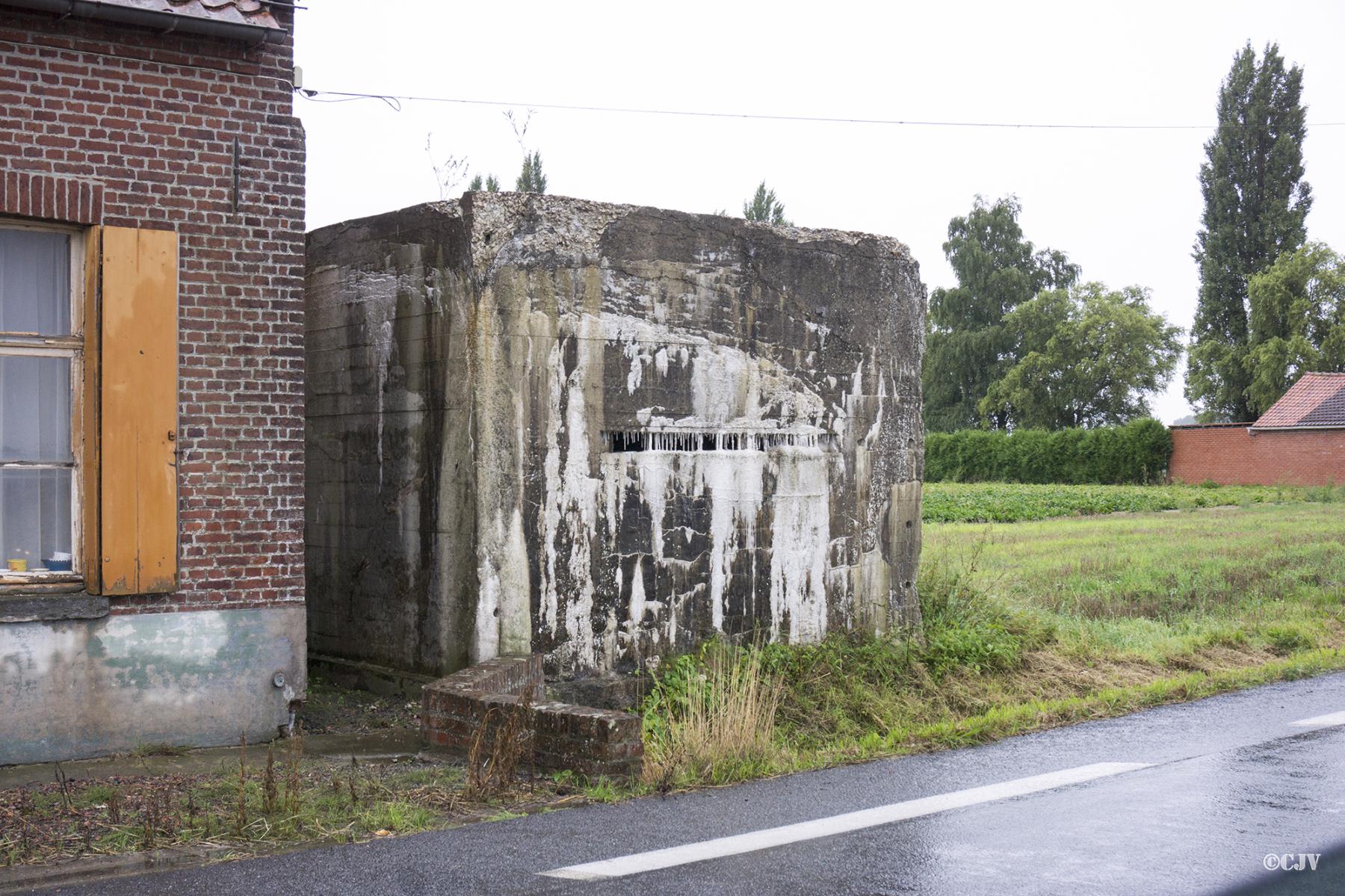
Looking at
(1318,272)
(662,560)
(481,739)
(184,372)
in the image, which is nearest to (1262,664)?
(662,560)

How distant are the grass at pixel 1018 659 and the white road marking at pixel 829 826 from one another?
101cm

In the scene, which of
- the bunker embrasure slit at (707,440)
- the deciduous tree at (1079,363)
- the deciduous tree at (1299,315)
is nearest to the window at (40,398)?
the bunker embrasure slit at (707,440)

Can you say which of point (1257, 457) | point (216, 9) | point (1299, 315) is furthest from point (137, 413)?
point (1299, 315)

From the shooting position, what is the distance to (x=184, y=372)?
7.36 meters

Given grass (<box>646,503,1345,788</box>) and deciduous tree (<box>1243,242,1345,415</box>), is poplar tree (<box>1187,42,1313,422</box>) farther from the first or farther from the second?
grass (<box>646,503,1345,788</box>)

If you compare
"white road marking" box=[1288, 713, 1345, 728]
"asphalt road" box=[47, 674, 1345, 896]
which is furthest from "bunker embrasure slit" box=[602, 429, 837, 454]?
"white road marking" box=[1288, 713, 1345, 728]

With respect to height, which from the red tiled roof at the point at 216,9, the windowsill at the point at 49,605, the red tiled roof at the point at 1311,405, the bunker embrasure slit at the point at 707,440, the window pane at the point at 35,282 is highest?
the red tiled roof at the point at 216,9

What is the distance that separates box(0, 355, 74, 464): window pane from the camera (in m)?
7.04

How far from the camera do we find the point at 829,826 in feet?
18.1

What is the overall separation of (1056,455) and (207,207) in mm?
46942

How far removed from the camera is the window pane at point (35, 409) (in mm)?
7043

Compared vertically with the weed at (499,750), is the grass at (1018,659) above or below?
below

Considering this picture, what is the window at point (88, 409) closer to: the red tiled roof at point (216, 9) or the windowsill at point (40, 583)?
the windowsill at point (40, 583)

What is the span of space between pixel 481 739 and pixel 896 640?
4929mm
